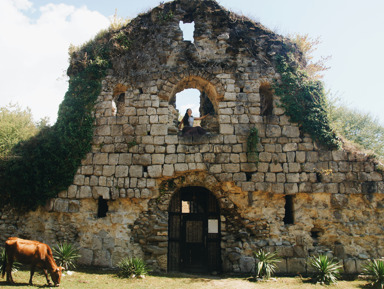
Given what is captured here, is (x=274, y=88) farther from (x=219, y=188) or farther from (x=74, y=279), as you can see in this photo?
(x=74, y=279)

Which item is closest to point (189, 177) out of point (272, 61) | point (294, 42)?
point (272, 61)

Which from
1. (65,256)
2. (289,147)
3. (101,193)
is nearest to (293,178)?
(289,147)

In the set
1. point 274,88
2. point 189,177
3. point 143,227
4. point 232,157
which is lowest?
point 143,227

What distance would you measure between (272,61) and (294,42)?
1.40m

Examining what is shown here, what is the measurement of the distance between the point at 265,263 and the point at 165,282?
9.84 feet

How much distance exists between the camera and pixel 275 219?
9266 millimetres

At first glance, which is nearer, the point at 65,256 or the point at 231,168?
the point at 65,256

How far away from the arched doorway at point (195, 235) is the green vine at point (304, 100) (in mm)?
4149

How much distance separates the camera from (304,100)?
10211 millimetres

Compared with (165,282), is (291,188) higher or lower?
higher

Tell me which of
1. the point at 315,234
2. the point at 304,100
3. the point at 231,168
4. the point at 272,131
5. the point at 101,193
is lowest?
the point at 315,234

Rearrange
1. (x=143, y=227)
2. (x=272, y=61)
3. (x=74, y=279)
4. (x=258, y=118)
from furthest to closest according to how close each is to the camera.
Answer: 1. (x=272, y=61)
2. (x=258, y=118)
3. (x=143, y=227)
4. (x=74, y=279)

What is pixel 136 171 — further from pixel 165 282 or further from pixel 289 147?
pixel 289 147

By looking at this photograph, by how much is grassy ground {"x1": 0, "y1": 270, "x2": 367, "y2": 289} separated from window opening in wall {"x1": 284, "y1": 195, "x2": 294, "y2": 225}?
5.88 feet
